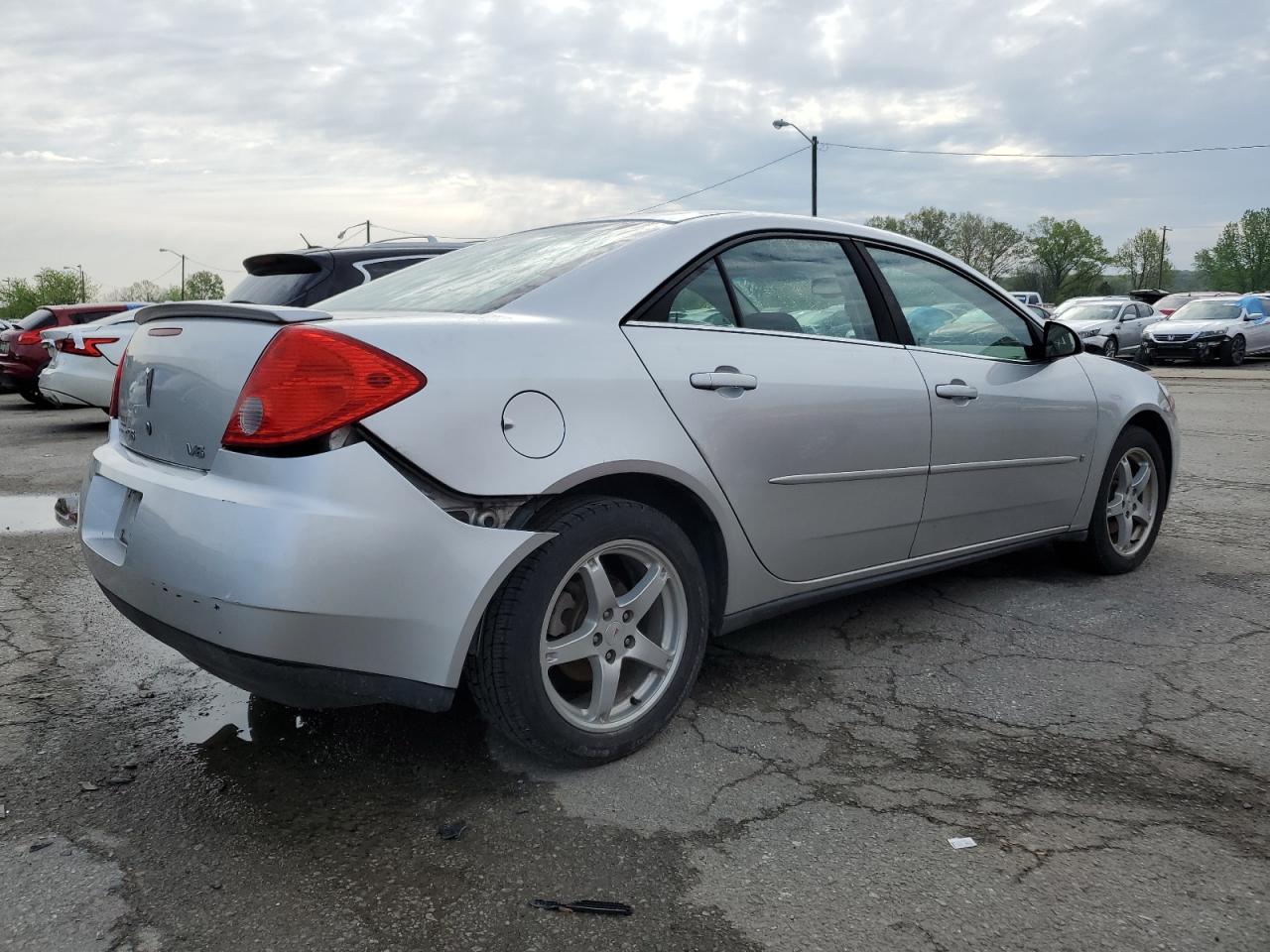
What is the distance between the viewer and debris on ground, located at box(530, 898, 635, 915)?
214 cm

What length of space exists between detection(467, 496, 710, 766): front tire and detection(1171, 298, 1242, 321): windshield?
25.8 metres

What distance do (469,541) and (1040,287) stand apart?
101m

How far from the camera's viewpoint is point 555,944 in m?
2.03

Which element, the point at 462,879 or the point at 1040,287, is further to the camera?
the point at 1040,287

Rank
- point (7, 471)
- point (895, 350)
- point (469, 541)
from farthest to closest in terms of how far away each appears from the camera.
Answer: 1. point (7, 471)
2. point (895, 350)
3. point (469, 541)

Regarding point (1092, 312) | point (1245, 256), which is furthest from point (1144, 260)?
point (1092, 312)

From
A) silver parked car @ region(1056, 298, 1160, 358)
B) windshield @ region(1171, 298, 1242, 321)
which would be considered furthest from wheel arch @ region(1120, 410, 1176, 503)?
windshield @ region(1171, 298, 1242, 321)

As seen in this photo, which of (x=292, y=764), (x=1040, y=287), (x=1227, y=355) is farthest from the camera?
(x=1040, y=287)

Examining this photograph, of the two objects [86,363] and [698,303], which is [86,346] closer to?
[86,363]

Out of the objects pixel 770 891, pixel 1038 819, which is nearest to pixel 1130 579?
pixel 1038 819

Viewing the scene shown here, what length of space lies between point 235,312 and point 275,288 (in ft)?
13.5

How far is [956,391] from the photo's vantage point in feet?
12.4

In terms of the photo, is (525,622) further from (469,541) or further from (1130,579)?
(1130,579)

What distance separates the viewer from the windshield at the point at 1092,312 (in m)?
26.5
